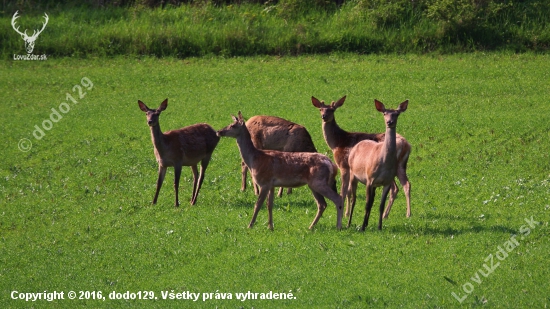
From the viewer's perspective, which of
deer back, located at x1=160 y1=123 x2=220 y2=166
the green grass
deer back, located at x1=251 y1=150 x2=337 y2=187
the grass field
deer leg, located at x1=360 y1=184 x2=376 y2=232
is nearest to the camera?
the grass field

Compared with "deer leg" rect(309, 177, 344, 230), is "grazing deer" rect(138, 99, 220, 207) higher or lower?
lower

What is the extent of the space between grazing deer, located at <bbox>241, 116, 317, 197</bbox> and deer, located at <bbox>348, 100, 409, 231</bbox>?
9.15 ft

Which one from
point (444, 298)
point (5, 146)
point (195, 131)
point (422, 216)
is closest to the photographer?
point (444, 298)

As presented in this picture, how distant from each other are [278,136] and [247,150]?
2.73 m

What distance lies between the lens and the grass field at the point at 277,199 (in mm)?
12461

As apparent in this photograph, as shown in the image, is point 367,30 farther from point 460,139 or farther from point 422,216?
point 422,216

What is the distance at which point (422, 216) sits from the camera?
15242 millimetres

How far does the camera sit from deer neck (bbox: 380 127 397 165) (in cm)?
1390

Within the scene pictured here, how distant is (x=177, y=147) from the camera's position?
17328 mm

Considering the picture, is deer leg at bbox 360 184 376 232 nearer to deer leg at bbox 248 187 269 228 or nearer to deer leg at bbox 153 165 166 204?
deer leg at bbox 248 187 269 228

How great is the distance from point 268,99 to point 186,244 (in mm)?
12232

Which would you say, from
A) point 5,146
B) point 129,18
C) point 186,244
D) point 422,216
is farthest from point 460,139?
point 129,18

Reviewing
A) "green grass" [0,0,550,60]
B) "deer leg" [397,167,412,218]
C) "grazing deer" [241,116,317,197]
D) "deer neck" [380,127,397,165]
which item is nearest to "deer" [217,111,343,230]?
"deer neck" [380,127,397,165]

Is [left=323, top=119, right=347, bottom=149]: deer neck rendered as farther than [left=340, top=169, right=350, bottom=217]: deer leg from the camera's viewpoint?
Yes
